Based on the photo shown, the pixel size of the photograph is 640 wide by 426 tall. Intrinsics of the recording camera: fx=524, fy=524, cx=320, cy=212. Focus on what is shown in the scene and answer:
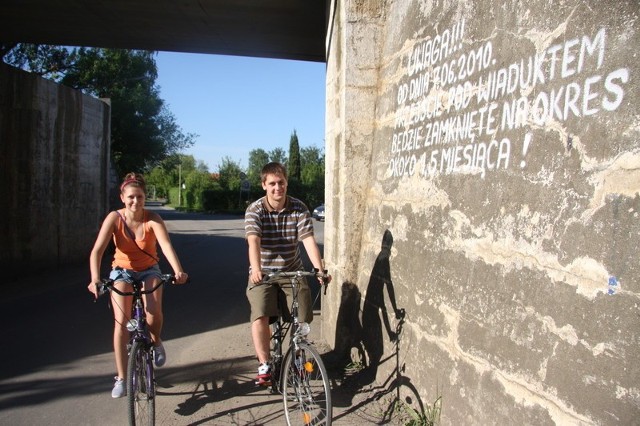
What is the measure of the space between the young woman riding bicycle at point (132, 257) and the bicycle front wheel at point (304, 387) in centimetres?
109

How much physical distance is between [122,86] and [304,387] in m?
32.5

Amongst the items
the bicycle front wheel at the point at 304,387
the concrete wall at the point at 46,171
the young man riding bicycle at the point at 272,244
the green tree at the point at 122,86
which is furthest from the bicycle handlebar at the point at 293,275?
the green tree at the point at 122,86

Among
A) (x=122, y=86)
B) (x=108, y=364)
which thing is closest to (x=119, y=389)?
(x=108, y=364)


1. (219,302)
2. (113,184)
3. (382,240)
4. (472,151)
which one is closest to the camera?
(472,151)

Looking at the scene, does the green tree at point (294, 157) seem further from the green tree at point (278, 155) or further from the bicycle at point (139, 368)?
the bicycle at point (139, 368)

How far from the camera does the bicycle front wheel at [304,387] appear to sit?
3559 mm

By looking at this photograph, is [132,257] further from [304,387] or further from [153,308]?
[304,387]

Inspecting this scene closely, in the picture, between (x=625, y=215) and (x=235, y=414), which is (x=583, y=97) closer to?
(x=625, y=215)

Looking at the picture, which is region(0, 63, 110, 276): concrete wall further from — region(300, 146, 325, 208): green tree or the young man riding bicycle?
region(300, 146, 325, 208): green tree

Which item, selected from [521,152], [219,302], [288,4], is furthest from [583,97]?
[219,302]

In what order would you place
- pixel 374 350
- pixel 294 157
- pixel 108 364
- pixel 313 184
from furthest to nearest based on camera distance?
1. pixel 294 157
2. pixel 313 184
3. pixel 108 364
4. pixel 374 350

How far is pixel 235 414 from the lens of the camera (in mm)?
4113

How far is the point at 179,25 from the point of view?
29.4 ft

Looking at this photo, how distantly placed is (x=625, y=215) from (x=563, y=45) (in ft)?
2.94
